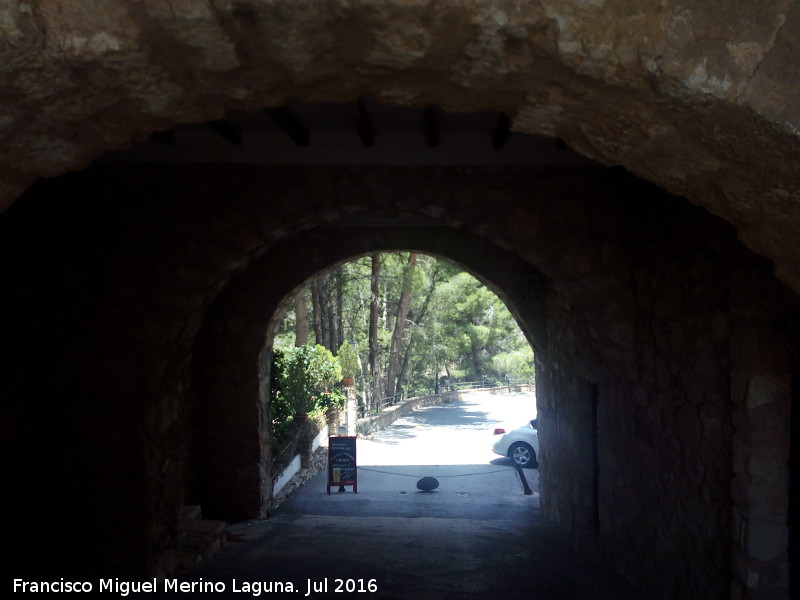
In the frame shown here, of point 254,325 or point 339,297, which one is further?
point 339,297

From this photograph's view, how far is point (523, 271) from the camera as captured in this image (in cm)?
671

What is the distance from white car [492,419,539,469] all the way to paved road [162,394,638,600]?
0.17 meters

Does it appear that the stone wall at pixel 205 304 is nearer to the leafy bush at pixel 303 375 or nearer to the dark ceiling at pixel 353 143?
the dark ceiling at pixel 353 143

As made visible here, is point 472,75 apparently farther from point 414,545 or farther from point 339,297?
point 339,297

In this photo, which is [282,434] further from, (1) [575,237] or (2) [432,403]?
(2) [432,403]

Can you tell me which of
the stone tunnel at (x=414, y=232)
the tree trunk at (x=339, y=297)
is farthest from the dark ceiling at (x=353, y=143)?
the tree trunk at (x=339, y=297)

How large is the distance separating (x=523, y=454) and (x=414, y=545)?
4837 mm

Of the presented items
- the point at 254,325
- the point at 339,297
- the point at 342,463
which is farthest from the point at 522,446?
the point at 339,297

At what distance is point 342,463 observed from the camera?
804cm

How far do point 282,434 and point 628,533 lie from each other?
5.28 meters

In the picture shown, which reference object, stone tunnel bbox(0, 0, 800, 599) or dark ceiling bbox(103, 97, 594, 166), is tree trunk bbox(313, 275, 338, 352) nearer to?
stone tunnel bbox(0, 0, 800, 599)

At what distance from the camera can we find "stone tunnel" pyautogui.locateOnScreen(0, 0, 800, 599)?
163 centimetres

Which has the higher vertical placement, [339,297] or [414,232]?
[339,297]

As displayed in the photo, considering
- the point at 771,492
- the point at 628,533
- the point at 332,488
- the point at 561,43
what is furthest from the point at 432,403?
the point at 561,43
